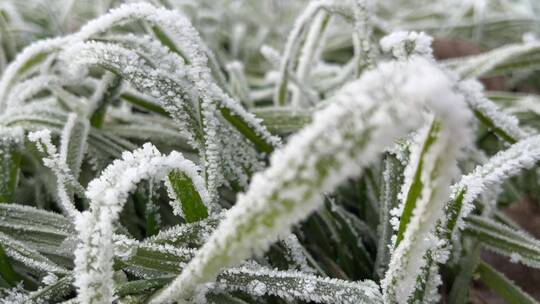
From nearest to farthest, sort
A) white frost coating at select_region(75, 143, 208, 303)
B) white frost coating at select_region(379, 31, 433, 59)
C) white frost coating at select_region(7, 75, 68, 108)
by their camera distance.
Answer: white frost coating at select_region(75, 143, 208, 303)
white frost coating at select_region(379, 31, 433, 59)
white frost coating at select_region(7, 75, 68, 108)

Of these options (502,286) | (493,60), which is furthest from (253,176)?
(493,60)

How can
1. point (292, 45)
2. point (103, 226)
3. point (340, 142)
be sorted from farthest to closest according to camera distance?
point (292, 45), point (103, 226), point (340, 142)

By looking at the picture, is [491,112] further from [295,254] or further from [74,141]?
[74,141]

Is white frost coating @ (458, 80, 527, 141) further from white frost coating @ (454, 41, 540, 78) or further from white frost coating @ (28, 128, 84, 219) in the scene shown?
white frost coating @ (28, 128, 84, 219)

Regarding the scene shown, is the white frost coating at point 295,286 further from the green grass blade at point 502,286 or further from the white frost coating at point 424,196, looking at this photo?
the green grass blade at point 502,286

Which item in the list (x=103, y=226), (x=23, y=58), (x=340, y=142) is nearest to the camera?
(x=340, y=142)

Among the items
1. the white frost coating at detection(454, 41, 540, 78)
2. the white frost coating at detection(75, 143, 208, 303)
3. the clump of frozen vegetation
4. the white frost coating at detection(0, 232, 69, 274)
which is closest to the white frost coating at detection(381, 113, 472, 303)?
the clump of frozen vegetation
